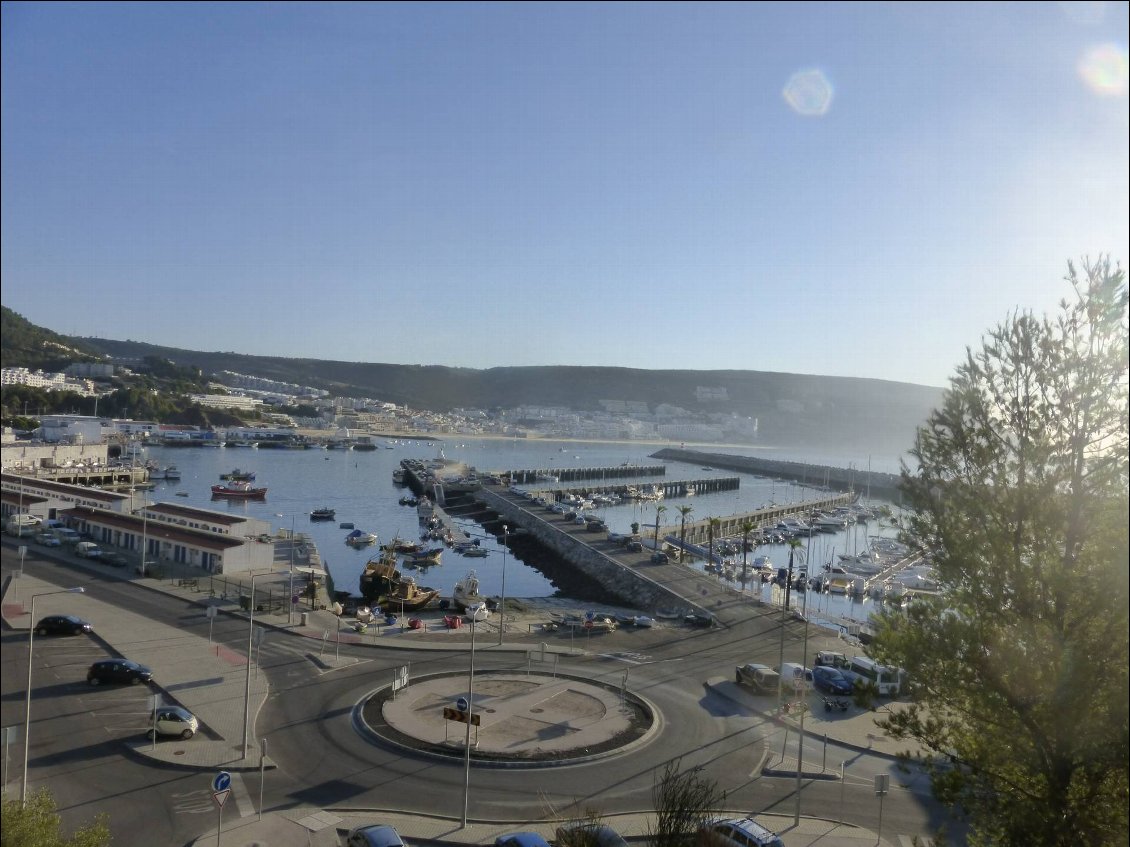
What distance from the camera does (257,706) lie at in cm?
1134

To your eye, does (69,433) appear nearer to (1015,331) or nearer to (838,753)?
(838,753)

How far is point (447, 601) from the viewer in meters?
23.0

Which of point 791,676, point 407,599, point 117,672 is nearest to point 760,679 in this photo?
point 791,676

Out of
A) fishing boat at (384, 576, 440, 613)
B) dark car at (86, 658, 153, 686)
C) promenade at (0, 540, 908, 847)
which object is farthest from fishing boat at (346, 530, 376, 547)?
dark car at (86, 658, 153, 686)

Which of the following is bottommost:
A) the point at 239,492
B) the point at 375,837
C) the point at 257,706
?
the point at 239,492

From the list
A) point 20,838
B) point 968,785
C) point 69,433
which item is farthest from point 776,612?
point 69,433

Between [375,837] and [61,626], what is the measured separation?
9.64m

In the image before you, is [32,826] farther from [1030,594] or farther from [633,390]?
[633,390]

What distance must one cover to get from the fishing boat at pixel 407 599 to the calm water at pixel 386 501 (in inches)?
191

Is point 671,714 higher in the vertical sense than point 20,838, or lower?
lower

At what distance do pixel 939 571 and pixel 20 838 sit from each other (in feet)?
18.2

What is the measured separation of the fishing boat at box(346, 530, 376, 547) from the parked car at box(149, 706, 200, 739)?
25.7 meters

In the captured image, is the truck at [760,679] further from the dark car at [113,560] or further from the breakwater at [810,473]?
the breakwater at [810,473]

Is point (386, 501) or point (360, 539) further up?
point (360, 539)
